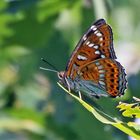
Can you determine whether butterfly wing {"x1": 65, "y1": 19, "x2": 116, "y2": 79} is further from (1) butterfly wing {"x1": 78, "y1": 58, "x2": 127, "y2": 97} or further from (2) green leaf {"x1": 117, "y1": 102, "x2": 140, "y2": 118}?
(2) green leaf {"x1": 117, "y1": 102, "x2": 140, "y2": 118}

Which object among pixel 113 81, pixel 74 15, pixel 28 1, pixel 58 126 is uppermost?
pixel 74 15

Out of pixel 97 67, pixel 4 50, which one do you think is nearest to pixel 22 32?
pixel 4 50

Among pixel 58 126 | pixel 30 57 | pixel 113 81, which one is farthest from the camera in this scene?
pixel 30 57

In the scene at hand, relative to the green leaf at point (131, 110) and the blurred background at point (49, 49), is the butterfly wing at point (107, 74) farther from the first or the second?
the blurred background at point (49, 49)

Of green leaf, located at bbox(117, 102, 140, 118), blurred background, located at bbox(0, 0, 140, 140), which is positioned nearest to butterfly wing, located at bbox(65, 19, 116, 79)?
green leaf, located at bbox(117, 102, 140, 118)

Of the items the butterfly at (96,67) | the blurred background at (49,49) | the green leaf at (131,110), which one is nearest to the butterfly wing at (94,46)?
the butterfly at (96,67)

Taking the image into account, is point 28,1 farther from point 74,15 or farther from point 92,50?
point 92,50

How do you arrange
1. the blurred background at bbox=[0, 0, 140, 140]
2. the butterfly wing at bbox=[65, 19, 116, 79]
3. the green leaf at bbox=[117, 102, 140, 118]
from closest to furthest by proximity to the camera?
the green leaf at bbox=[117, 102, 140, 118] → the butterfly wing at bbox=[65, 19, 116, 79] → the blurred background at bbox=[0, 0, 140, 140]

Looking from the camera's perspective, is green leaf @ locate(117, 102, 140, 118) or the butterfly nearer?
green leaf @ locate(117, 102, 140, 118)
